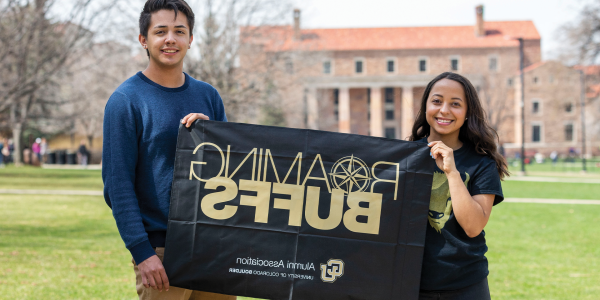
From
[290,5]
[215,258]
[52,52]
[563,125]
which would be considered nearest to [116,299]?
[215,258]

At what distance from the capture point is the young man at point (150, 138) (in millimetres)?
2697

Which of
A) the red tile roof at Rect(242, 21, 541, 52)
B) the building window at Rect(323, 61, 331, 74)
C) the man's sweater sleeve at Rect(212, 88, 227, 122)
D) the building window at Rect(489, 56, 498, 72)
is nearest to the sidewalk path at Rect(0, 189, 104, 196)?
the man's sweater sleeve at Rect(212, 88, 227, 122)

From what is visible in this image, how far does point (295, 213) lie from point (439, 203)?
0.77 meters

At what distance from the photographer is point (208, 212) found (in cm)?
290

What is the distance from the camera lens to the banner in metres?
2.84

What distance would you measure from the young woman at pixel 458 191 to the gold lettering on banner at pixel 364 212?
28cm

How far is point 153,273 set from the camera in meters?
2.73

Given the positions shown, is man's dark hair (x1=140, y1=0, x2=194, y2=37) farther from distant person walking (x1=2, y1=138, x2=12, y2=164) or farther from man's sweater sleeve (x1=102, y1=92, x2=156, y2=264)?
distant person walking (x1=2, y1=138, x2=12, y2=164)

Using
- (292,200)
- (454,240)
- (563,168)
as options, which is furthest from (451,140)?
(563,168)

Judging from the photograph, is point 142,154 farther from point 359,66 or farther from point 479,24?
point 479,24

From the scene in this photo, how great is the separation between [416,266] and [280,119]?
165 feet

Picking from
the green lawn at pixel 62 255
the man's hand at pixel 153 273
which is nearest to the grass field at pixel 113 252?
the green lawn at pixel 62 255

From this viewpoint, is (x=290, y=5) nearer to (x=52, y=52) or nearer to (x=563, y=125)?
(x=52, y=52)

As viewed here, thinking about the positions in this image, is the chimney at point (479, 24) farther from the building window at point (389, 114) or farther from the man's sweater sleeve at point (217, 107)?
the man's sweater sleeve at point (217, 107)
